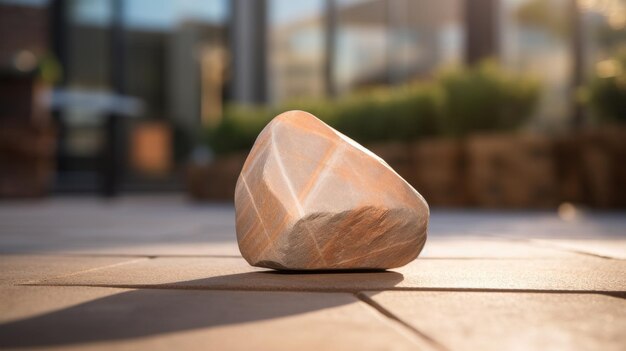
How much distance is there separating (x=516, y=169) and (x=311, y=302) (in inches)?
216

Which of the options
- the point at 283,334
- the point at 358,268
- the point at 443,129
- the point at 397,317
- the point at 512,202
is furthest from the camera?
the point at 443,129

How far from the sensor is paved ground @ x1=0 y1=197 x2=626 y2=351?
1.19 metres

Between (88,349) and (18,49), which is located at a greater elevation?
(18,49)

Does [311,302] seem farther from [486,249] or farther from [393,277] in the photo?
[486,249]

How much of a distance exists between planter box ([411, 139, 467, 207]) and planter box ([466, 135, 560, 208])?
0.95 feet

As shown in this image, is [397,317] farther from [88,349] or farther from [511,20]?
[511,20]

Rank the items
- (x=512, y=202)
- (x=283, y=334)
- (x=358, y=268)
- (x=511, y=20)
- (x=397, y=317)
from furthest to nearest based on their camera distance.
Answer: (x=511, y=20) < (x=512, y=202) < (x=358, y=268) < (x=397, y=317) < (x=283, y=334)

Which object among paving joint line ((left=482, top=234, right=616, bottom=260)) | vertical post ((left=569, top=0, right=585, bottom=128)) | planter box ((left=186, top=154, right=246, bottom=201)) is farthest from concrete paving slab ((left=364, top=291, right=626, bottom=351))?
vertical post ((left=569, top=0, right=585, bottom=128))

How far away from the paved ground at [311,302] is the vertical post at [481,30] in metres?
7.83

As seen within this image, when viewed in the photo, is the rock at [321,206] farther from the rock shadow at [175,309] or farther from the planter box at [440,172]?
the planter box at [440,172]

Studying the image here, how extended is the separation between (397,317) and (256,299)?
36 centimetres

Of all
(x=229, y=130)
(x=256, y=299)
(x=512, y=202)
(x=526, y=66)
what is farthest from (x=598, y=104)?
(x=256, y=299)

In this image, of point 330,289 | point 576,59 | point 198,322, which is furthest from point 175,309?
point 576,59

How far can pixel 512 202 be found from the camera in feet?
22.3
